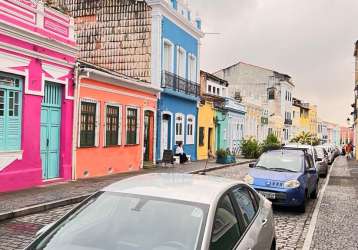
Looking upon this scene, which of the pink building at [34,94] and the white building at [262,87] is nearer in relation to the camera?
the pink building at [34,94]

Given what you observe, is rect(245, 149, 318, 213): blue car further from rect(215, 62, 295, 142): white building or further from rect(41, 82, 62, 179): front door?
rect(215, 62, 295, 142): white building

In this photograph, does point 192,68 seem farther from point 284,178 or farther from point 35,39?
point 284,178

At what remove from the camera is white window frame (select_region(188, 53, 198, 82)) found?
97.0ft

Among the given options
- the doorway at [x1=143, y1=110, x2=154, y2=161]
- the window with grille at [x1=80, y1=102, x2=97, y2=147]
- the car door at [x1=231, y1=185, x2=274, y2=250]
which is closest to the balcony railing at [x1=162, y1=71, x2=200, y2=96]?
the doorway at [x1=143, y1=110, x2=154, y2=161]

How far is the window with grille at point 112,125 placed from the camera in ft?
61.4

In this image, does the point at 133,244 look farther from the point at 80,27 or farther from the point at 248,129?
the point at 248,129

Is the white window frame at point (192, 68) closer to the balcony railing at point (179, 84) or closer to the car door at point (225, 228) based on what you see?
the balcony railing at point (179, 84)

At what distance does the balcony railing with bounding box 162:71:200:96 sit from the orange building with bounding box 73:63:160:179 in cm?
194

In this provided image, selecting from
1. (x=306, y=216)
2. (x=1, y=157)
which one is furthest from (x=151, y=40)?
(x=306, y=216)

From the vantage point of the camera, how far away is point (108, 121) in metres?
18.8

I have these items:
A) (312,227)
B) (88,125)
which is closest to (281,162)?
(312,227)

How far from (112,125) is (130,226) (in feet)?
50.7

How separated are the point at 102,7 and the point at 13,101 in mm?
13519

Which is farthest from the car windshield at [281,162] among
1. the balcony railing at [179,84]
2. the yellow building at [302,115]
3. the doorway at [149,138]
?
the yellow building at [302,115]
